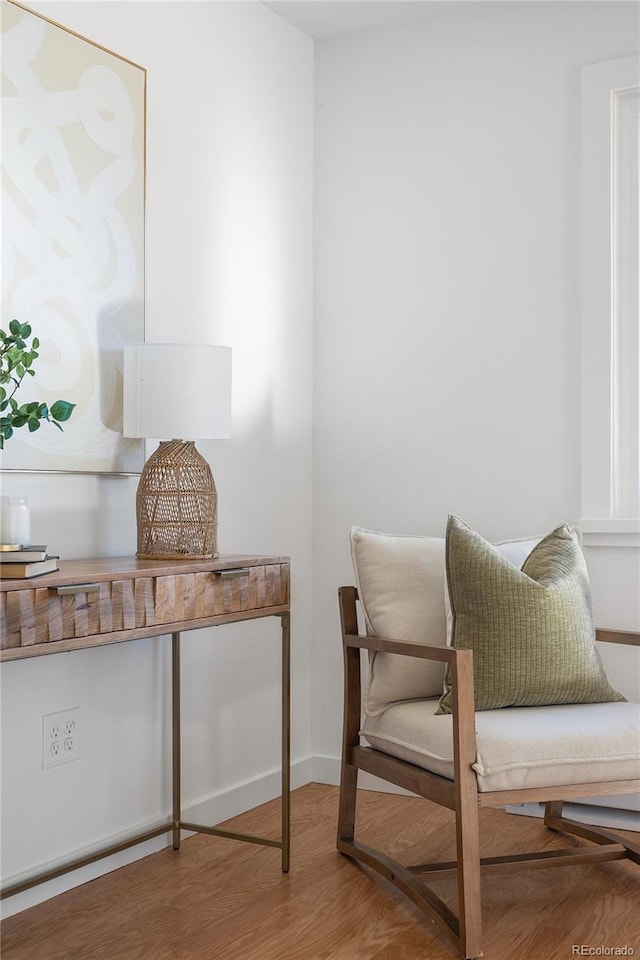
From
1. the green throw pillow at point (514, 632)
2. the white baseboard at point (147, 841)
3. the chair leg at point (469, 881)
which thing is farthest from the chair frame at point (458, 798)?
the white baseboard at point (147, 841)

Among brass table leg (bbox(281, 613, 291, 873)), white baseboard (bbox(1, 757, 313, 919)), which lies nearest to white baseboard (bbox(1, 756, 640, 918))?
white baseboard (bbox(1, 757, 313, 919))

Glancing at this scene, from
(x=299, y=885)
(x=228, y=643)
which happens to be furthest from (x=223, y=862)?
(x=228, y=643)

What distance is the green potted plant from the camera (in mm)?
2055

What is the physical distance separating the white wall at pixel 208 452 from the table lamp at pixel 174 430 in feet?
0.59

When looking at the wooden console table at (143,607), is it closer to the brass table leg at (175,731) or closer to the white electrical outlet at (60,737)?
the brass table leg at (175,731)

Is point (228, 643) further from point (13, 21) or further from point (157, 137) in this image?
point (13, 21)

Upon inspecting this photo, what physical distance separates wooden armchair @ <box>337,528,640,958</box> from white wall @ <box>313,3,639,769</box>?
61cm

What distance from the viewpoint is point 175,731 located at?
2.67 m

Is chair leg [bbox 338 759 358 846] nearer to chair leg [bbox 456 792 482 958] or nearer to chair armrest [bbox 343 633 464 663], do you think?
chair armrest [bbox 343 633 464 663]

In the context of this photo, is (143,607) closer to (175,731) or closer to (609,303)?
(175,731)

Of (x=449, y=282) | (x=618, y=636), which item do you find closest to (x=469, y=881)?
(x=618, y=636)

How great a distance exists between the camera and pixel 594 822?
9.32ft

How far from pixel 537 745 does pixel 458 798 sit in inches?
7.8

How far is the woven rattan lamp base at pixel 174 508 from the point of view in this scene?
2.36 meters
